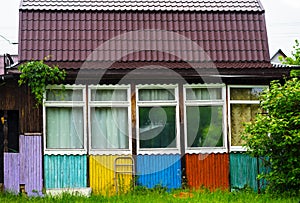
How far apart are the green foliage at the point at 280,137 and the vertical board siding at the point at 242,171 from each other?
86cm

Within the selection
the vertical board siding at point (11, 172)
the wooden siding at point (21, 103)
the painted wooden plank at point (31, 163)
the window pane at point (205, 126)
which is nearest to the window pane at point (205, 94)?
the window pane at point (205, 126)

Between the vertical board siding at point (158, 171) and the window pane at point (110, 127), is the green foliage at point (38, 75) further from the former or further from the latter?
the vertical board siding at point (158, 171)

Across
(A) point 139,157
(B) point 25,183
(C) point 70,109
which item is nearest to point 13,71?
(C) point 70,109

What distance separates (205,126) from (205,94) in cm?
82

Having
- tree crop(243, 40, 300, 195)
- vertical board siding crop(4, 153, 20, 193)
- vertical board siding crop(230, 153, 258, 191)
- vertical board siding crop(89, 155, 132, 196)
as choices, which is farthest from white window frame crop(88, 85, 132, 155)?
tree crop(243, 40, 300, 195)

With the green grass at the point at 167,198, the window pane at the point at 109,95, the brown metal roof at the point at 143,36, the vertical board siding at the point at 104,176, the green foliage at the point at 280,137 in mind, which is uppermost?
the brown metal roof at the point at 143,36

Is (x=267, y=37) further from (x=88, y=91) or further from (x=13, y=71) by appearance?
(x=13, y=71)

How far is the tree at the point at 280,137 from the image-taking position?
14.3 metres

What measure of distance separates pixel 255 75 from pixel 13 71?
19.4 ft

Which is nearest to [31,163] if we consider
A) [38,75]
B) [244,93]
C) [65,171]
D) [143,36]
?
[65,171]

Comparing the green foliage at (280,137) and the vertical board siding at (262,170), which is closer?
the green foliage at (280,137)

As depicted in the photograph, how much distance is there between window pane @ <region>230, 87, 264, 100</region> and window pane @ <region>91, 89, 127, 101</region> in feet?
9.05

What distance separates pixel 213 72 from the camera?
15.7 m

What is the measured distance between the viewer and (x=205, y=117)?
15977 mm
